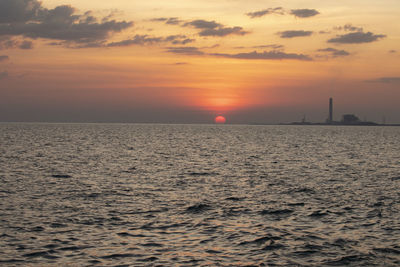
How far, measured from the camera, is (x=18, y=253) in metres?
18.3

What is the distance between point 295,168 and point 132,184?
24860 millimetres

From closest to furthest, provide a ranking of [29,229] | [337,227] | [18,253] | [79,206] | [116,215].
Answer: [18,253] < [29,229] < [337,227] < [116,215] < [79,206]

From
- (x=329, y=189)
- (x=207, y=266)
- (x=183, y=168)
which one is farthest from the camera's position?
(x=183, y=168)

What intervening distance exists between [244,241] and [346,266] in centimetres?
497

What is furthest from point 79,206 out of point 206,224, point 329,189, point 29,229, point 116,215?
point 329,189

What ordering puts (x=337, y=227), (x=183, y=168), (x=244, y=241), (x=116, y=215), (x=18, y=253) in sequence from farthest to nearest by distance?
(x=183, y=168) < (x=116, y=215) < (x=337, y=227) < (x=244, y=241) < (x=18, y=253)

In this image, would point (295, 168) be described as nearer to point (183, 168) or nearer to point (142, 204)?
point (183, 168)

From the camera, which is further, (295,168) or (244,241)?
(295,168)

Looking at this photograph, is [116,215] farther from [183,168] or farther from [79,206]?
[183,168]

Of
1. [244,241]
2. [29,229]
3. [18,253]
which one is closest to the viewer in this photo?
[18,253]

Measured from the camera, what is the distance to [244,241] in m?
20.7

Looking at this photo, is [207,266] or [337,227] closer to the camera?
[207,266]

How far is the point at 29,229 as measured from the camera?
73.0 feet

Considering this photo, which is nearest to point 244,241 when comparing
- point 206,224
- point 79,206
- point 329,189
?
point 206,224
